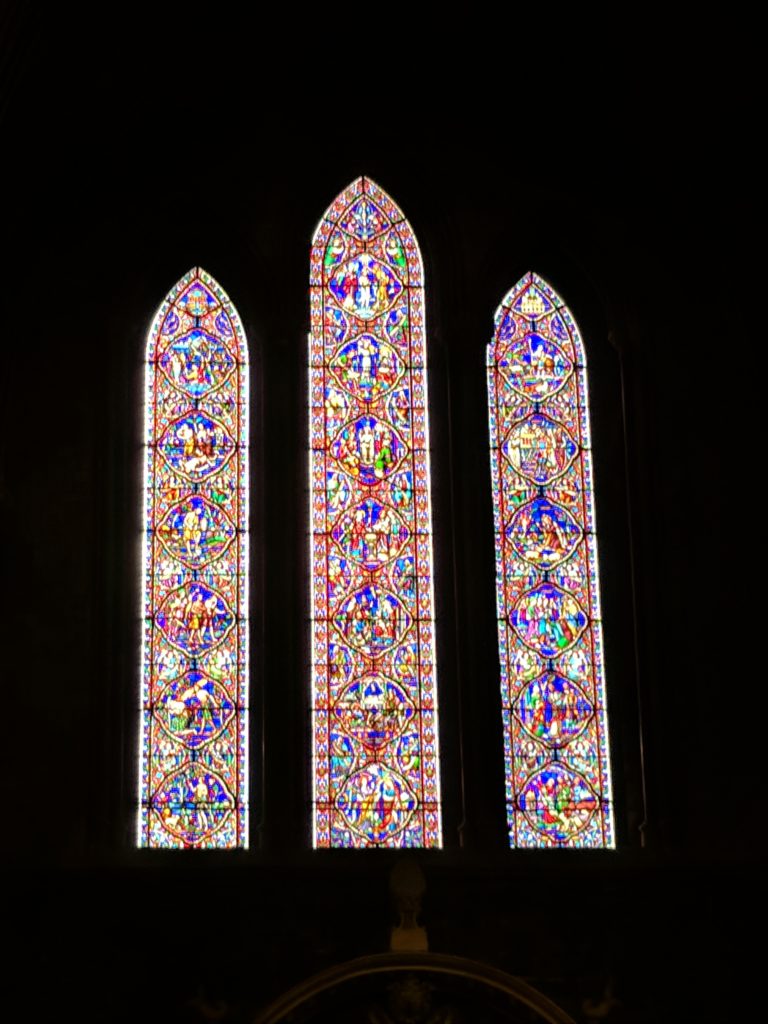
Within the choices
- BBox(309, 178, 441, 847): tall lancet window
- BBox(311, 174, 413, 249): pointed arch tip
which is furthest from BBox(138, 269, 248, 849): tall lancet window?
BBox(311, 174, 413, 249): pointed arch tip

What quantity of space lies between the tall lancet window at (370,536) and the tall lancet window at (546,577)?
0.47m

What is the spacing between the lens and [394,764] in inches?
461

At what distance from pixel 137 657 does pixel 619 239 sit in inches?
157

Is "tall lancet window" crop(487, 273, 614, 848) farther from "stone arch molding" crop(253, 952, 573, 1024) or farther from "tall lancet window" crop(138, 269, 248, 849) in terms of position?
"tall lancet window" crop(138, 269, 248, 849)

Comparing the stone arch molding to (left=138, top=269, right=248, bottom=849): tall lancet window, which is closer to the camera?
the stone arch molding

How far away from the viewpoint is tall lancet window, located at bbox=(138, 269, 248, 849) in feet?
38.1

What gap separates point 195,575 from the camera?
1205cm

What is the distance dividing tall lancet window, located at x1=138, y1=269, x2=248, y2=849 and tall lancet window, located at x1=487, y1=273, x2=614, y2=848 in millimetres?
1568

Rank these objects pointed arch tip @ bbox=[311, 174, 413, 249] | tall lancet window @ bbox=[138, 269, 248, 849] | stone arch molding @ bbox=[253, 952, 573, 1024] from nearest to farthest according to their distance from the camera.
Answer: stone arch molding @ bbox=[253, 952, 573, 1024], tall lancet window @ bbox=[138, 269, 248, 849], pointed arch tip @ bbox=[311, 174, 413, 249]

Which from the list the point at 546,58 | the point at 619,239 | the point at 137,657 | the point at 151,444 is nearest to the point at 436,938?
the point at 137,657

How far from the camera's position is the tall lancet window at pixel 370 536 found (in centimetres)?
1166

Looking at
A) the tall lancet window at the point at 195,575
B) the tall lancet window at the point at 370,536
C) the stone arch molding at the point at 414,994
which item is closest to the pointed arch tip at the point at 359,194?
the tall lancet window at the point at 370,536

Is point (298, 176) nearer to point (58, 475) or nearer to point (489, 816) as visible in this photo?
point (58, 475)

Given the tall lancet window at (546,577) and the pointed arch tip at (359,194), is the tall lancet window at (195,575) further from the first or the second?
the tall lancet window at (546,577)
